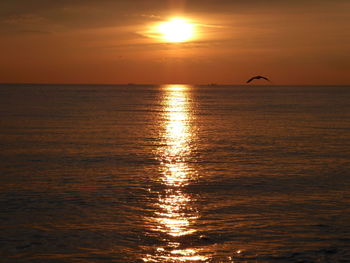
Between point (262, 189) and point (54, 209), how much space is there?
10801 millimetres

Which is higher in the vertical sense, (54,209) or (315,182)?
(315,182)

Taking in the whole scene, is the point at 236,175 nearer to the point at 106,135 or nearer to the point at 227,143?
the point at 227,143

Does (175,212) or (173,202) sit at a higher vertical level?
(173,202)

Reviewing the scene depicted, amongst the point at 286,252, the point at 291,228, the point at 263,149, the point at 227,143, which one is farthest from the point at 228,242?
the point at 227,143

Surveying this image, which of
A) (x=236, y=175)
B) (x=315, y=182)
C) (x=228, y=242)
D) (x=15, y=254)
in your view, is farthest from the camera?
(x=236, y=175)

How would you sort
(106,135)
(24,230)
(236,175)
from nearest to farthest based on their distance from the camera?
1. (24,230)
2. (236,175)
3. (106,135)

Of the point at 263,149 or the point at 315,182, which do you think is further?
the point at 263,149

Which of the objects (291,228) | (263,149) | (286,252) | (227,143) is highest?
(227,143)

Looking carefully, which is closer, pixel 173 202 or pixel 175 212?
pixel 175 212

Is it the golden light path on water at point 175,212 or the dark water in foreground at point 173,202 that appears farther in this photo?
the dark water in foreground at point 173,202

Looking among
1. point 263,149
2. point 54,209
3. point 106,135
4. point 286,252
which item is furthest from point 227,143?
point 286,252

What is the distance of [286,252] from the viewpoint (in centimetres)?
1502

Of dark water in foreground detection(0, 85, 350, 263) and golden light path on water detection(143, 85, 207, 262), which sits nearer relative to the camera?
golden light path on water detection(143, 85, 207, 262)

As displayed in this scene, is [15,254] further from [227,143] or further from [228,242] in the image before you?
[227,143]
